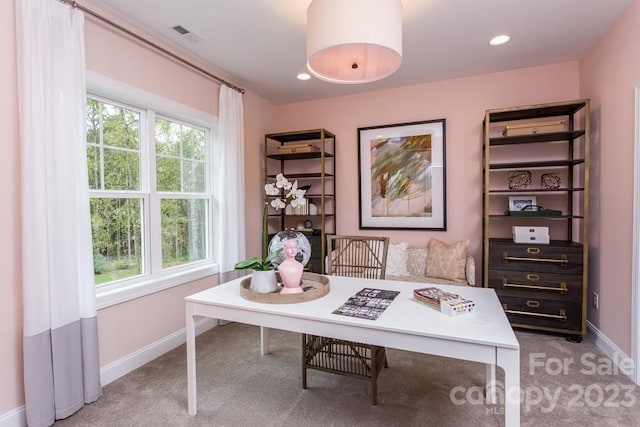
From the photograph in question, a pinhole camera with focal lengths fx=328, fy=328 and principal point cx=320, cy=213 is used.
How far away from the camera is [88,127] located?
2.28m

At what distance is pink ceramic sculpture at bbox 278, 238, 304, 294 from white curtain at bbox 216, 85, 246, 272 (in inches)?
64.9

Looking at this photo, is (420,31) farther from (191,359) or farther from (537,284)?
(191,359)

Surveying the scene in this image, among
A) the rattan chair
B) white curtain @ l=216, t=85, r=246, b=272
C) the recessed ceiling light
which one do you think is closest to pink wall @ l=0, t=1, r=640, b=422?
white curtain @ l=216, t=85, r=246, b=272

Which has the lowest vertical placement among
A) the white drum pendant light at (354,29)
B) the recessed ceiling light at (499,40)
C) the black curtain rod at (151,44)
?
the white drum pendant light at (354,29)

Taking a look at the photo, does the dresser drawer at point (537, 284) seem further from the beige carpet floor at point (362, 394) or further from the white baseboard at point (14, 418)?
the white baseboard at point (14, 418)

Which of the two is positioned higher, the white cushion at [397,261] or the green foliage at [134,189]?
the green foliage at [134,189]

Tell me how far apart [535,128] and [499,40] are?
0.85 metres

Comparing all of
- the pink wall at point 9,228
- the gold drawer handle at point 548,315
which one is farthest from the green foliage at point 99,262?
the gold drawer handle at point 548,315

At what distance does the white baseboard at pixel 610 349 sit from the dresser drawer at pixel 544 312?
14 cm

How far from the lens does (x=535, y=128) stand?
2967mm

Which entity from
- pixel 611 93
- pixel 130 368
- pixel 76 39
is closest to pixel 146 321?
pixel 130 368

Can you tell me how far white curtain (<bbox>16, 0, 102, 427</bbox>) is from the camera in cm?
177

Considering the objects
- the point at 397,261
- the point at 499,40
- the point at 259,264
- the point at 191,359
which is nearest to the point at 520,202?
the point at 397,261

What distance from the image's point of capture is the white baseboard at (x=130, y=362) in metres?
1.78
